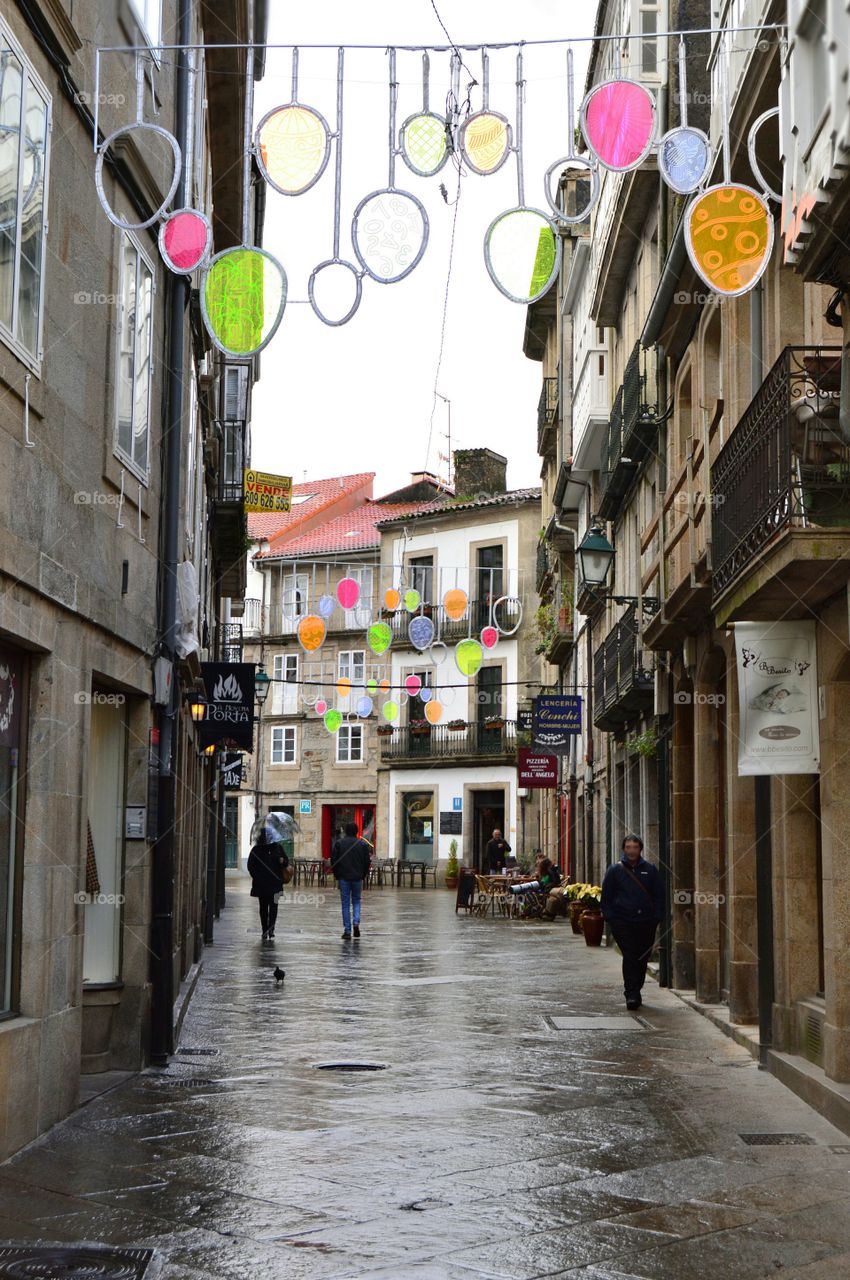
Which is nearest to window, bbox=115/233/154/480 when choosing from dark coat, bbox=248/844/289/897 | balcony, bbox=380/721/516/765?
dark coat, bbox=248/844/289/897

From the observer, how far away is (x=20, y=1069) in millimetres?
7988

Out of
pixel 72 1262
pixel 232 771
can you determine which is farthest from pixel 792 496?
pixel 232 771

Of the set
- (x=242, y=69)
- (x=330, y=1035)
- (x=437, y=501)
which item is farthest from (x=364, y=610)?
(x=330, y=1035)

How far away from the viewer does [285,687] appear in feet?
189

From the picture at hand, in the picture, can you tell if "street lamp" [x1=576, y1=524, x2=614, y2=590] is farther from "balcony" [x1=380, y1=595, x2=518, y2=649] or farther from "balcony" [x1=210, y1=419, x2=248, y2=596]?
"balcony" [x1=380, y1=595, x2=518, y2=649]

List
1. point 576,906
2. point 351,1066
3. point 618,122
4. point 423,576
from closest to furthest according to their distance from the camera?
point 618,122 < point 351,1066 < point 576,906 < point 423,576

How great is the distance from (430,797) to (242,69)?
35.7m

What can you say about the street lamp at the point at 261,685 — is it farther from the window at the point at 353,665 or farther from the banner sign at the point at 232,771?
the window at the point at 353,665

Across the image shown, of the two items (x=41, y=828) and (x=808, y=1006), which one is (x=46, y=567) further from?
(x=808, y=1006)

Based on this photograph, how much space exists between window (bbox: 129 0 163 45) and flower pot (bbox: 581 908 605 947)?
577 inches

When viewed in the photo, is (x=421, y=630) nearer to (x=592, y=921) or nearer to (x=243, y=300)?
(x=592, y=921)

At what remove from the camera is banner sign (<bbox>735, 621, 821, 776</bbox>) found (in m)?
10.1

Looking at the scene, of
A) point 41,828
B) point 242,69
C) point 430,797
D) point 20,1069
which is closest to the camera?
point 20,1069

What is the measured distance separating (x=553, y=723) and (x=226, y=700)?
11.7m
